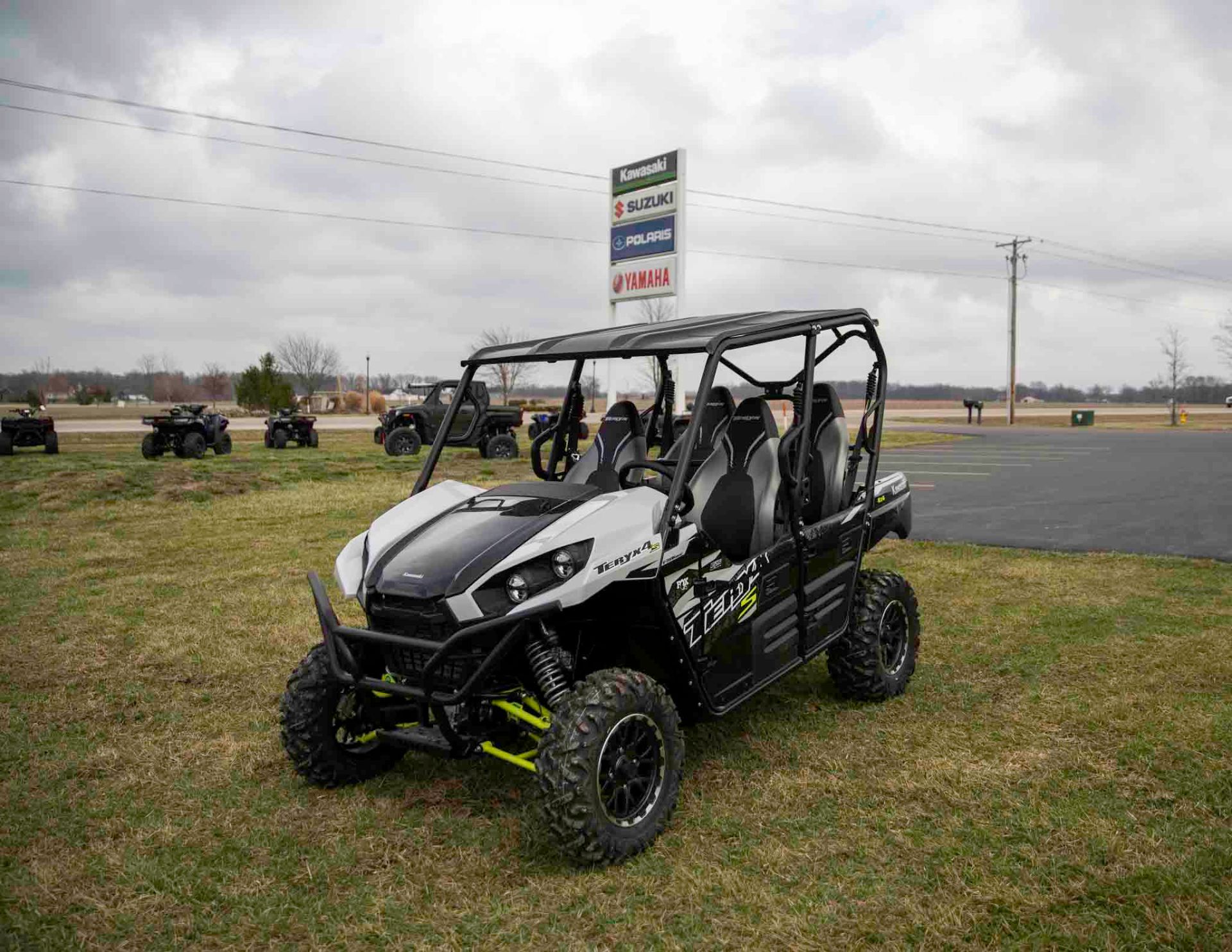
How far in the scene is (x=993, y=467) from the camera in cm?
1922

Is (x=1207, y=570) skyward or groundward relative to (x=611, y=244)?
groundward

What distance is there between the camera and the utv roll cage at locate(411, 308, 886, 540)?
3.86 metres

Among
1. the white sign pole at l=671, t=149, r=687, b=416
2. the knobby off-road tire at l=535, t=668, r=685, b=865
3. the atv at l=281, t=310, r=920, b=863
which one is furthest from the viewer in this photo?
the white sign pole at l=671, t=149, r=687, b=416

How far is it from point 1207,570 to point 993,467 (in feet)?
36.9

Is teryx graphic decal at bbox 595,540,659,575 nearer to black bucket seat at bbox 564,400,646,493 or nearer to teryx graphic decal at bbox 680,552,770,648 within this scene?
teryx graphic decal at bbox 680,552,770,648

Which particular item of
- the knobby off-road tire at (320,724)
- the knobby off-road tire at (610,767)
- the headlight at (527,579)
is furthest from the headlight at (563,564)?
the knobby off-road tire at (320,724)

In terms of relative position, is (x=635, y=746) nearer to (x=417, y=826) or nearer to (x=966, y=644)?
(x=417, y=826)

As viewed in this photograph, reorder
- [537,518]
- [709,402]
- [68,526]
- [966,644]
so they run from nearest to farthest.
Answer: [537,518] < [709,402] < [966,644] < [68,526]

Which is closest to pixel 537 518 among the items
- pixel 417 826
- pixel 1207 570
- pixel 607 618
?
pixel 607 618

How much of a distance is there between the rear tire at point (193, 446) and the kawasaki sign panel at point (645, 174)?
397 inches

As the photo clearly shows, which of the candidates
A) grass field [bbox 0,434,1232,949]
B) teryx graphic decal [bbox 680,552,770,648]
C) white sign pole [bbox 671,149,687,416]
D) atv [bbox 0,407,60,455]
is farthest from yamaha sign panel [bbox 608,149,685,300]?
teryx graphic decal [bbox 680,552,770,648]

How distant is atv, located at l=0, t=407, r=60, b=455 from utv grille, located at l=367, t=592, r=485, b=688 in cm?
2036

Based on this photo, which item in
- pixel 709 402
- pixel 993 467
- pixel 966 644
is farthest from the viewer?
pixel 993 467

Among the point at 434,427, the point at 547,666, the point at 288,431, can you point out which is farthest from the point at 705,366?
the point at 288,431
